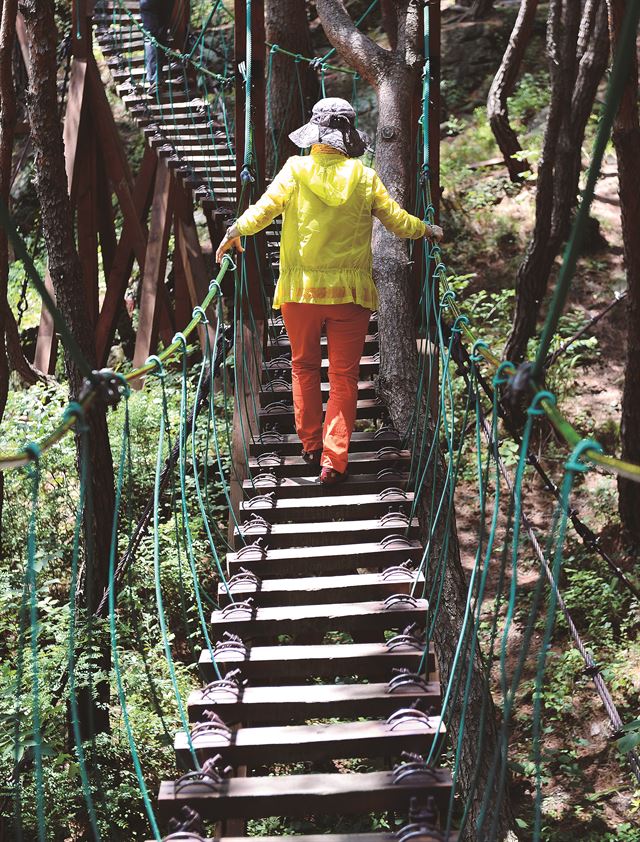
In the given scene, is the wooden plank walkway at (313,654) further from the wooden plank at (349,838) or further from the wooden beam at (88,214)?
the wooden beam at (88,214)

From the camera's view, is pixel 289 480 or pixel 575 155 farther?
pixel 575 155

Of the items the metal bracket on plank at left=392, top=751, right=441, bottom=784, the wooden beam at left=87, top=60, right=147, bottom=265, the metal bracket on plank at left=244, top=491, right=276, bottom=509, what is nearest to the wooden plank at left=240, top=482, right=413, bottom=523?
the metal bracket on plank at left=244, top=491, right=276, bottom=509

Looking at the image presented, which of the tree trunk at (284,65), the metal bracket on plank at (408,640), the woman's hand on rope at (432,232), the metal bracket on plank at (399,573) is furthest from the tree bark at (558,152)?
the metal bracket on plank at (408,640)

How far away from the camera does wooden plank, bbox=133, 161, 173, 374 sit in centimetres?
682

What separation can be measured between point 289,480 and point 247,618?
899 millimetres

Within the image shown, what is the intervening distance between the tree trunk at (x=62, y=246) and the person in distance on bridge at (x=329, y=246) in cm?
132

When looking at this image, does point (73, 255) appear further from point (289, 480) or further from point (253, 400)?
point (289, 480)

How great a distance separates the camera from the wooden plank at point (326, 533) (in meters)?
3.27

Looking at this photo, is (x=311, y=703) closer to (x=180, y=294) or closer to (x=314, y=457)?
(x=314, y=457)

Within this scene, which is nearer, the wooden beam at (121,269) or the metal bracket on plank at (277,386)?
the metal bracket on plank at (277,386)

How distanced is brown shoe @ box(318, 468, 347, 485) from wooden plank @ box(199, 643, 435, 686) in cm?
90

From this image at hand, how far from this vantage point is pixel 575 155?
6719 mm

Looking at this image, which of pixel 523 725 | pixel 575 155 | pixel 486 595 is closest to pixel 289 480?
Answer: pixel 523 725

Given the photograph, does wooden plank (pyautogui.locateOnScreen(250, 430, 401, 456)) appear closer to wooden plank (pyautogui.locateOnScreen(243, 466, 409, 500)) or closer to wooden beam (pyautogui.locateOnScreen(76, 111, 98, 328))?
wooden plank (pyautogui.locateOnScreen(243, 466, 409, 500))
